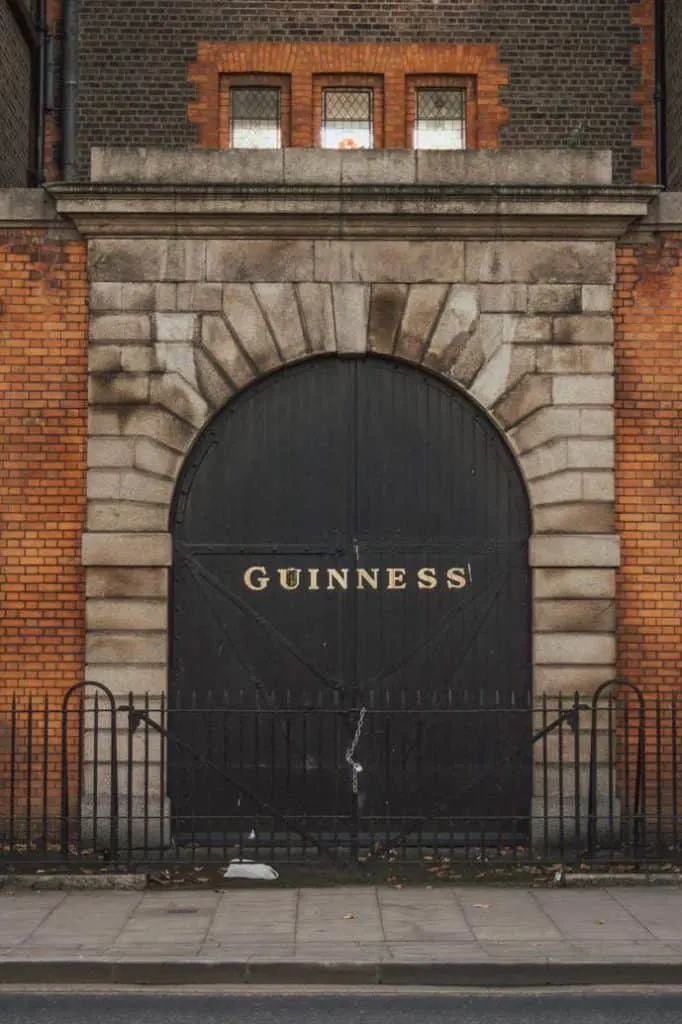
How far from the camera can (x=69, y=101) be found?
20.5m

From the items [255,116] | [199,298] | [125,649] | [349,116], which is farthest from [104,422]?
A: [349,116]

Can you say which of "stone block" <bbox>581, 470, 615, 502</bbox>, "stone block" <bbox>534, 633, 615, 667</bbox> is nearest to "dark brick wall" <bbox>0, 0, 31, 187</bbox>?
"stone block" <bbox>581, 470, 615, 502</bbox>

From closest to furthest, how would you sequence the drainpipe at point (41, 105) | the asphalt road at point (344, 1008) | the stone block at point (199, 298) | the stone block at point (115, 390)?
the asphalt road at point (344, 1008) < the stone block at point (115, 390) < the stone block at point (199, 298) < the drainpipe at point (41, 105)

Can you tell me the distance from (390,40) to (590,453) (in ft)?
27.1

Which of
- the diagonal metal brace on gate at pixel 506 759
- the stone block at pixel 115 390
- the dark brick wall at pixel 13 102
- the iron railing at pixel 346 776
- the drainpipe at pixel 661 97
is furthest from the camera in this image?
the drainpipe at pixel 661 97

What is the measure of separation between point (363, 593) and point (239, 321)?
8.41 feet

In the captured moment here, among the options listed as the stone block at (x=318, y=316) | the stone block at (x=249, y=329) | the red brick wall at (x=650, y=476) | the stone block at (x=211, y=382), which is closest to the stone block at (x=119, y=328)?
the stone block at (x=211, y=382)

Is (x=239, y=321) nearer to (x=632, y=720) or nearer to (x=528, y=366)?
(x=528, y=366)

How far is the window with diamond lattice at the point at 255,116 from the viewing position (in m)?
20.8

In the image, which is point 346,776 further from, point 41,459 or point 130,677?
point 41,459

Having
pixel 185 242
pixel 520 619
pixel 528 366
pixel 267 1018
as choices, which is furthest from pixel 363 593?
pixel 267 1018

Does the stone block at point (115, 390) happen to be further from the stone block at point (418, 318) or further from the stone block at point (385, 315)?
the stone block at point (418, 318)

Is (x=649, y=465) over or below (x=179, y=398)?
below

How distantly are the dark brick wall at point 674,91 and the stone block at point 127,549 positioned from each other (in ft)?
28.1
